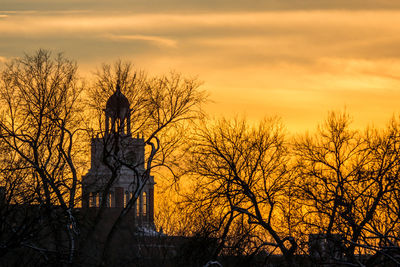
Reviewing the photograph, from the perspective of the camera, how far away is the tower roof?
46219 millimetres

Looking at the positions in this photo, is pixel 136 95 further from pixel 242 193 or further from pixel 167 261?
pixel 167 261

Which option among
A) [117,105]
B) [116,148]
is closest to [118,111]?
[117,105]

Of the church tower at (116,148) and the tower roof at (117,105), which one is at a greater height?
the tower roof at (117,105)

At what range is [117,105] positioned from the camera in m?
45.8

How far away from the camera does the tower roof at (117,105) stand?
46.2 meters

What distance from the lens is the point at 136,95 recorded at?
4988cm

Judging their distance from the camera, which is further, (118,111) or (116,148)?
(116,148)

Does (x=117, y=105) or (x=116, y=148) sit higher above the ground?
(x=117, y=105)

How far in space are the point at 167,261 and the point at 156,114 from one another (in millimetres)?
13751

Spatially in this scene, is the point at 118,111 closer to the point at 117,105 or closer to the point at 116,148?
the point at 117,105

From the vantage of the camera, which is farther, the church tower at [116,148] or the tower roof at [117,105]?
the church tower at [116,148]

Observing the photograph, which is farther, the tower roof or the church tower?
the church tower

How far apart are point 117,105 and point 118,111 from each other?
59 centimetres

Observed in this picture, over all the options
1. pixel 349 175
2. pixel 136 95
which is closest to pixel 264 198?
pixel 349 175
